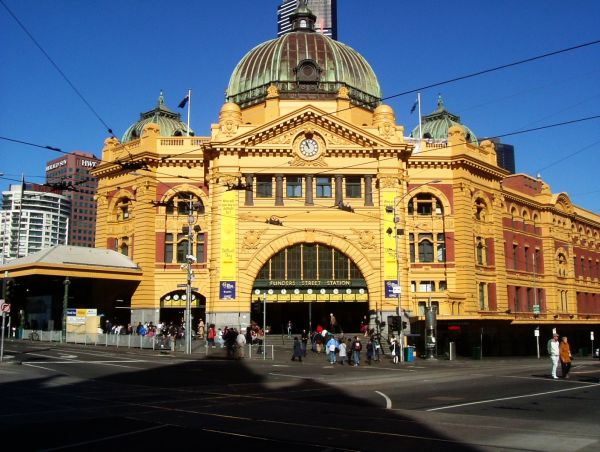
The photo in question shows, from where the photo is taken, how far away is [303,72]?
64.4 m

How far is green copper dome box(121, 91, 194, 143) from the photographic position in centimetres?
7119

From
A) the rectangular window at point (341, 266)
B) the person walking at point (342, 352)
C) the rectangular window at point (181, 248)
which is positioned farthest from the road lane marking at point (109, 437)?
the rectangular window at point (181, 248)

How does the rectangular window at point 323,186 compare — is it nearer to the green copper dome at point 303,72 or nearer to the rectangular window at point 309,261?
the rectangular window at point 309,261

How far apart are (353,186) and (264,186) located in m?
7.65

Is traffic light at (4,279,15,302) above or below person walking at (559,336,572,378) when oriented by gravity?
above

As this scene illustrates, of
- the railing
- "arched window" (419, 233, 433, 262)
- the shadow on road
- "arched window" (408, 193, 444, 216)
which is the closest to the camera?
the shadow on road

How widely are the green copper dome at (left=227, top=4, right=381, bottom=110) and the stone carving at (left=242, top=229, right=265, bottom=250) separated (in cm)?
1453

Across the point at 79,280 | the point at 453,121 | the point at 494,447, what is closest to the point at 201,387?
the point at 494,447

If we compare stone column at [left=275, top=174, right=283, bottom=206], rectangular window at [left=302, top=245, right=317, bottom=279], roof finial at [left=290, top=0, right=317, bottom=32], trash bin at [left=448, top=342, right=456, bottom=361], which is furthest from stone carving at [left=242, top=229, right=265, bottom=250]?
roof finial at [left=290, top=0, right=317, bottom=32]

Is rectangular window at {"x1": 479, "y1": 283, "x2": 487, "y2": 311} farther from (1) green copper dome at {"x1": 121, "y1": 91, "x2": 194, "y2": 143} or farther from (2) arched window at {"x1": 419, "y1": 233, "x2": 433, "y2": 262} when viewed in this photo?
(1) green copper dome at {"x1": 121, "y1": 91, "x2": 194, "y2": 143}

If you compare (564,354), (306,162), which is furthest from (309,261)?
(564,354)

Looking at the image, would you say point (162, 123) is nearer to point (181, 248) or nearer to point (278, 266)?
point (181, 248)

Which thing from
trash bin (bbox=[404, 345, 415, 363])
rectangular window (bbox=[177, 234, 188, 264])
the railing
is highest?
rectangular window (bbox=[177, 234, 188, 264])

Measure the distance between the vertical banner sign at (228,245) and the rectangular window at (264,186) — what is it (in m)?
2.05
